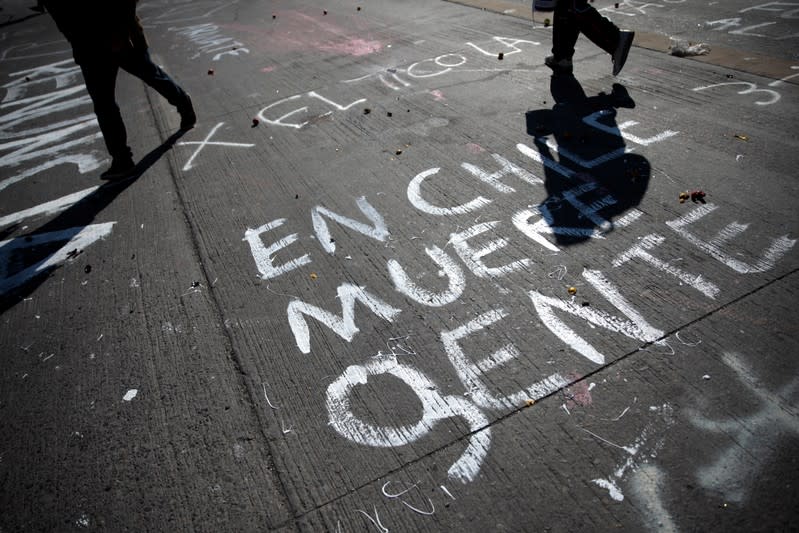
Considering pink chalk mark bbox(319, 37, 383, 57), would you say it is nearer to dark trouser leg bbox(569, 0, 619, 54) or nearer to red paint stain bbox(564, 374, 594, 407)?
dark trouser leg bbox(569, 0, 619, 54)

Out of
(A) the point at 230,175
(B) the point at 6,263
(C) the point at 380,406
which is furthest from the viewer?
(A) the point at 230,175

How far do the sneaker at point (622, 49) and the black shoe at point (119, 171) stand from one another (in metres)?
4.76

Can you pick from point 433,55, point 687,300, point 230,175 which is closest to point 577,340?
point 687,300

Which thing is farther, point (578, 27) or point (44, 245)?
point (578, 27)

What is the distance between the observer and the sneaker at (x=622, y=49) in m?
5.20

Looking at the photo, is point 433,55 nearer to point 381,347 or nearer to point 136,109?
point 136,109

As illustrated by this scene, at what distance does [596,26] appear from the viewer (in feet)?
17.6

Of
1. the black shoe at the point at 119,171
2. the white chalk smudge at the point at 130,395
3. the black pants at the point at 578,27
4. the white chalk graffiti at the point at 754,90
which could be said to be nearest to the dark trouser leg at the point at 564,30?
the black pants at the point at 578,27

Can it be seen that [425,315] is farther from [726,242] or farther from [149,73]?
[149,73]

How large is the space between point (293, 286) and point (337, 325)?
49 centimetres

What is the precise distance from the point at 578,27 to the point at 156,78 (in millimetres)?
4274

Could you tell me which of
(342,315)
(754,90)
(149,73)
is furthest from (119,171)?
(754,90)

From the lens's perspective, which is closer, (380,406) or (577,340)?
(380,406)

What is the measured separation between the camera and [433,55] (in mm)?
6918
